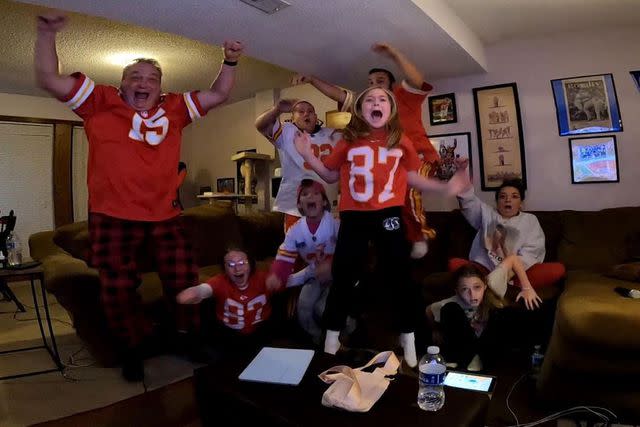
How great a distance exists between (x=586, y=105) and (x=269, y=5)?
2.11 meters

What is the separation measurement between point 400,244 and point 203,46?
2616 mm

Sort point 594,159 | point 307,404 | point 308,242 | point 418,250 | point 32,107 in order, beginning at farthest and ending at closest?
point 32,107 → point 594,159 → point 308,242 → point 418,250 → point 307,404

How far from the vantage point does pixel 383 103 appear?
5.60ft

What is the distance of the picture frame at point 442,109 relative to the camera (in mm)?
3291

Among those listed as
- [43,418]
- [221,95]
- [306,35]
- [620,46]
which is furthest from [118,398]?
[620,46]

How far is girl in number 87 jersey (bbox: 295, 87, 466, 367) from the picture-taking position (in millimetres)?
1694

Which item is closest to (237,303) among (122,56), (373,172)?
(373,172)

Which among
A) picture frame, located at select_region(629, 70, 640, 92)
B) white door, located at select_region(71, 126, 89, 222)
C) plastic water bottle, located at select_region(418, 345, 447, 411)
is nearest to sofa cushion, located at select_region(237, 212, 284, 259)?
plastic water bottle, located at select_region(418, 345, 447, 411)

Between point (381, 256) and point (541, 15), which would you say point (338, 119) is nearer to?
point (541, 15)

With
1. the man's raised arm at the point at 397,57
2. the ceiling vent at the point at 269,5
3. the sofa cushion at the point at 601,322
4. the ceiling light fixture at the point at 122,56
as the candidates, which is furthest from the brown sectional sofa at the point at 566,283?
the ceiling light fixture at the point at 122,56

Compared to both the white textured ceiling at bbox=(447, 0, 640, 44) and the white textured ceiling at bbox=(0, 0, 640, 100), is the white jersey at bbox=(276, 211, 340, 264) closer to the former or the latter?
the white textured ceiling at bbox=(0, 0, 640, 100)

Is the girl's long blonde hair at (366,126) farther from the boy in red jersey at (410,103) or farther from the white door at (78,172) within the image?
the white door at (78,172)

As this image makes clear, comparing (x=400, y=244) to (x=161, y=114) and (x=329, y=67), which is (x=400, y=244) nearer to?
(x=161, y=114)

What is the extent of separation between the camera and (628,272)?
2.06m
